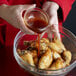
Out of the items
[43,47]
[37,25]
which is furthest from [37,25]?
[43,47]

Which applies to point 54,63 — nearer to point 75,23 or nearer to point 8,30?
point 8,30

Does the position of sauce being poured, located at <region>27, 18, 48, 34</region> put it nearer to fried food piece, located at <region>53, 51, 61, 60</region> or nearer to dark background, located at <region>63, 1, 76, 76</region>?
fried food piece, located at <region>53, 51, 61, 60</region>

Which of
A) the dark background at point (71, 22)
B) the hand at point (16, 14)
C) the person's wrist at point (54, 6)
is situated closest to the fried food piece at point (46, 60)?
the hand at point (16, 14)

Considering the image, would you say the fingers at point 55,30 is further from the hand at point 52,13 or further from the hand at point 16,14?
the hand at point 16,14

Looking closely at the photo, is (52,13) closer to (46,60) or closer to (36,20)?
(36,20)

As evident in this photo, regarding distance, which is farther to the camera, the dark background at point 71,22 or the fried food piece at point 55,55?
the dark background at point 71,22
